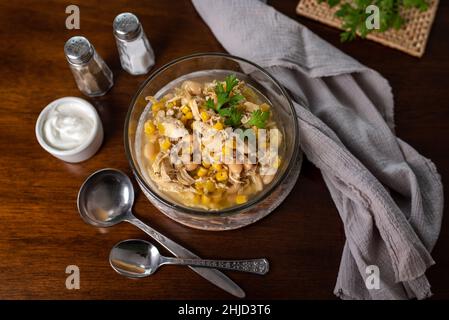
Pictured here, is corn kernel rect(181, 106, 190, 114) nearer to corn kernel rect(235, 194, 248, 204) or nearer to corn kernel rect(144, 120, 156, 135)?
corn kernel rect(144, 120, 156, 135)

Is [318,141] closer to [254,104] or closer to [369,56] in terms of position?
[254,104]

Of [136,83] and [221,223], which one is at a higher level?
[136,83]

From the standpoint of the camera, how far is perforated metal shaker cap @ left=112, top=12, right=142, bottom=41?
1679 mm

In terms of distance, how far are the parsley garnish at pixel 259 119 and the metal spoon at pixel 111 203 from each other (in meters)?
0.49

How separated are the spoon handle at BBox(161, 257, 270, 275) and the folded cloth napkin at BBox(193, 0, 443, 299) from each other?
260 millimetres

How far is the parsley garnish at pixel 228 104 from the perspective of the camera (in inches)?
61.3

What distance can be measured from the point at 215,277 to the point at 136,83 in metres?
0.81

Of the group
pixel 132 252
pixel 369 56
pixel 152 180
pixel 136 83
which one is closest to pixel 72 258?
pixel 132 252

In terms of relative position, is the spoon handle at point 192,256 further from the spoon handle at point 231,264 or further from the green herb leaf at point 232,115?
the green herb leaf at point 232,115

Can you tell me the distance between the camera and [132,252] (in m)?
1.60

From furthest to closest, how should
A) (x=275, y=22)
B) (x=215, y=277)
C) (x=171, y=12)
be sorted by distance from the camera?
1. (x=171, y=12)
2. (x=275, y=22)
3. (x=215, y=277)

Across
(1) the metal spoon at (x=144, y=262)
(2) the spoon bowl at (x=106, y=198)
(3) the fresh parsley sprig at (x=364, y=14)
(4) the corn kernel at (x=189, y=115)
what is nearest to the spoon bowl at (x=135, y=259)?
(1) the metal spoon at (x=144, y=262)

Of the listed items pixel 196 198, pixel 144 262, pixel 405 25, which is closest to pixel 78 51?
pixel 196 198

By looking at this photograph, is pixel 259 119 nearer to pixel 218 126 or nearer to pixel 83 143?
pixel 218 126
